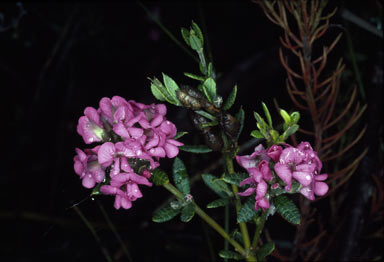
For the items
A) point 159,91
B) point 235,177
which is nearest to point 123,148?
point 159,91

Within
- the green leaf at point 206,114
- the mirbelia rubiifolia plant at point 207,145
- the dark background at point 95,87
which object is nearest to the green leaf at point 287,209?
the mirbelia rubiifolia plant at point 207,145

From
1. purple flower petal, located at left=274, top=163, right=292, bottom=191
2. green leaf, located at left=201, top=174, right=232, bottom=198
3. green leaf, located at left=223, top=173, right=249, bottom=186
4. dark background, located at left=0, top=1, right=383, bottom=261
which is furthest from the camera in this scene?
dark background, located at left=0, top=1, right=383, bottom=261

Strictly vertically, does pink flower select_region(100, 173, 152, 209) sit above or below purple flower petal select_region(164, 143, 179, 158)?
below

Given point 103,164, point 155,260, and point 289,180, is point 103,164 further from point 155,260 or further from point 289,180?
point 155,260

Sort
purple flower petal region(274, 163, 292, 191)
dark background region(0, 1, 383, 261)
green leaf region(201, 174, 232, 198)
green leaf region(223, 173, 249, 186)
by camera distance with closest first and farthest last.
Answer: purple flower petal region(274, 163, 292, 191), green leaf region(223, 173, 249, 186), green leaf region(201, 174, 232, 198), dark background region(0, 1, 383, 261)

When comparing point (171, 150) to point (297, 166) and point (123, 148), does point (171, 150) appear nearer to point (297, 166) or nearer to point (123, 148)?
point (123, 148)

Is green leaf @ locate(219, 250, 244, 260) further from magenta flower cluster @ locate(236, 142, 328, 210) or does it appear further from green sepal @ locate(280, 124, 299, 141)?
green sepal @ locate(280, 124, 299, 141)

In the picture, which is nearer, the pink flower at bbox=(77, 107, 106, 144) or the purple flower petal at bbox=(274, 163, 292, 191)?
the purple flower petal at bbox=(274, 163, 292, 191)

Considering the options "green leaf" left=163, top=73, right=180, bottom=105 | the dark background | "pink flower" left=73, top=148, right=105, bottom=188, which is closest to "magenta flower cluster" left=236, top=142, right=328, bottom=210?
"green leaf" left=163, top=73, right=180, bottom=105

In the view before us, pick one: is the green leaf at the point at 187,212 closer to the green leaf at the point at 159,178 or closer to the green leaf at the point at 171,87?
the green leaf at the point at 159,178
